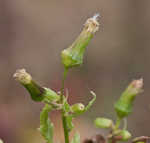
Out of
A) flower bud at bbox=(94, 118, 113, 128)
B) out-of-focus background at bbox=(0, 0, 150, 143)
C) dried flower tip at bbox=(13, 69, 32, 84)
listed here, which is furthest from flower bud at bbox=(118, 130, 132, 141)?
out-of-focus background at bbox=(0, 0, 150, 143)

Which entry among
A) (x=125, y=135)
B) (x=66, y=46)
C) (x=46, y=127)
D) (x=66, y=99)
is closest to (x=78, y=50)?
(x=66, y=99)

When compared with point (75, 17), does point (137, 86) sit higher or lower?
lower

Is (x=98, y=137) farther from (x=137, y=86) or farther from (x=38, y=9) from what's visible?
(x=38, y=9)

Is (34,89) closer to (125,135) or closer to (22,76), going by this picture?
(22,76)

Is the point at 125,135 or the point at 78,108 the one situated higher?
the point at 78,108

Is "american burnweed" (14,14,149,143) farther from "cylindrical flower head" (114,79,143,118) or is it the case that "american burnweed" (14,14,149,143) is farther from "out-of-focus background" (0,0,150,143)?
"out-of-focus background" (0,0,150,143)

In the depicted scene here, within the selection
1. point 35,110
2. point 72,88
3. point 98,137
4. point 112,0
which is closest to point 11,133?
point 35,110

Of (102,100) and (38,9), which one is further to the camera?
(38,9)

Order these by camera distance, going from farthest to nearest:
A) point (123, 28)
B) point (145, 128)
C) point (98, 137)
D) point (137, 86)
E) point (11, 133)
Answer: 1. point (123, 28)
2. point (145, 128)
3. point (11, 133)
4. point (98, 137)
5. point (137, 86)
